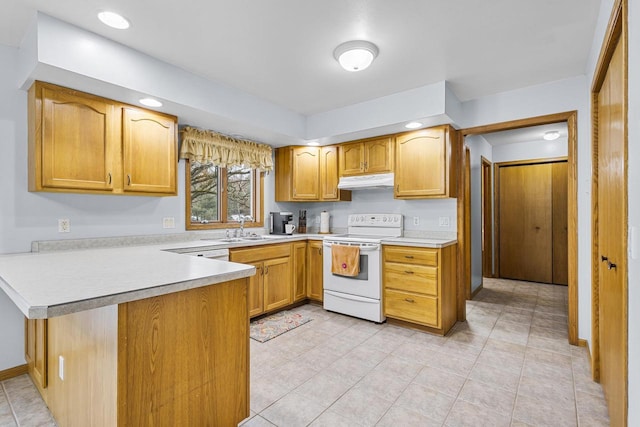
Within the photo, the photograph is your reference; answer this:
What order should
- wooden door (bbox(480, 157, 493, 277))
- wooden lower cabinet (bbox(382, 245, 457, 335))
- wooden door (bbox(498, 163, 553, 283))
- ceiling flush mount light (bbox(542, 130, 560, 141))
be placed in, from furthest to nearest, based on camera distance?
wooden door (bbox(480, 157, 493, 277)), wooden door (bbox(498, 163, 553, 283)), ceiling flush mount light (bbox(542, 130, 560, 141)), wooden lower cabinet (bbox(382, 245, 457, 335))

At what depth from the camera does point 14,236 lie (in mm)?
2262

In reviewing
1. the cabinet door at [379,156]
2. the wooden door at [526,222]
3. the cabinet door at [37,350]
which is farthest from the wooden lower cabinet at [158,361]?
the wooden door at [526,222]

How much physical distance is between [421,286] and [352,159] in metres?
1.74

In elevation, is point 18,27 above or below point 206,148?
above

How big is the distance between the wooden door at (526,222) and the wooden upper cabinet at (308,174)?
3.19 m

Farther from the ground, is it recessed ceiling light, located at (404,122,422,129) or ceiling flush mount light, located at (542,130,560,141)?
ceiling flush mount light, located at (542,130,560,141)

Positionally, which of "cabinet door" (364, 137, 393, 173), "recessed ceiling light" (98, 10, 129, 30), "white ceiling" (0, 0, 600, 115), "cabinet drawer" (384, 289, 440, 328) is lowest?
"cabinet drawer" (384, 289, 440, 328)

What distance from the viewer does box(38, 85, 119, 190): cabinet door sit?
85.1 inches

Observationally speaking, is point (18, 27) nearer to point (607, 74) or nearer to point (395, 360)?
point (395, 360)

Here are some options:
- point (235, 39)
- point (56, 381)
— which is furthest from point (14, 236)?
point (235, 39)

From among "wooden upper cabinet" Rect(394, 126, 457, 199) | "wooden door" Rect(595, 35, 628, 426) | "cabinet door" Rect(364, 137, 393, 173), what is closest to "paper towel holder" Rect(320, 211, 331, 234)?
"cabinet door" Rect(364, 137, 393, 173)

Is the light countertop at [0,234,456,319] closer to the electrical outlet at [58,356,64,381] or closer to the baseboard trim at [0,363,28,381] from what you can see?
the electrical outlet at [58,356,64,381]

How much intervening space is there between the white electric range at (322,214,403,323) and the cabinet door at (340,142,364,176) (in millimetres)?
624

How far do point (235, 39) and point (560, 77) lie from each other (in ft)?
9.36
